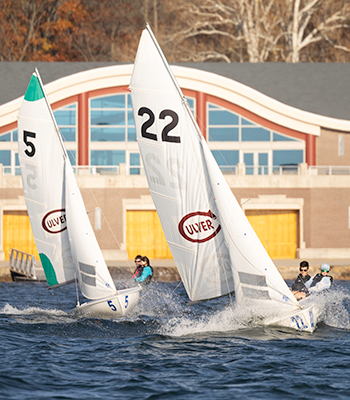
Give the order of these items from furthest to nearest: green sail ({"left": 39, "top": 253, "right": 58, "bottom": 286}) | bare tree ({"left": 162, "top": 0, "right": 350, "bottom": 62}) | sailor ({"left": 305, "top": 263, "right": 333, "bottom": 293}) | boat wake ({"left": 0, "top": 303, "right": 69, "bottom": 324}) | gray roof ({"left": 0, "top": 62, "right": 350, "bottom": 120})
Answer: bare tree ({"left": 162, "top": 0, "right": 350, "bottom": 62}) → gray roof ({"left": 0, "top": 62, "right": 350, "bottom": 120}) → green sail ({"left": 39, "top": 253, "right": 58, "bottom": 286}) → boat wake ({"left": 0, "top": 303, "right": 69, "bottom": 324}) → sailor ({"left": 305, "top": 263, "right": 333, "bottom": 293})

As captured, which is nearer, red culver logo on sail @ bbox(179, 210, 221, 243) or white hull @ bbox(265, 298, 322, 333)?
white hull @ bbox(265, 298, 322, 333)

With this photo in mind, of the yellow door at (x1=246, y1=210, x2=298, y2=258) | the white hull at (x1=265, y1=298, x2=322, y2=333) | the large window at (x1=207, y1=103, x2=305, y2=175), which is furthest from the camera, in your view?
the large window at (x1=207, y1=103, x2=305, y2=175)

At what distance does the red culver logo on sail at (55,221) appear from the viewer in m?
19.2

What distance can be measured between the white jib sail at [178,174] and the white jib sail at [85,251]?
112 inches

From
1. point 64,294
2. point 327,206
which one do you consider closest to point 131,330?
point 64,294

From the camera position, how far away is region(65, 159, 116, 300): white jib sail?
1792 cm

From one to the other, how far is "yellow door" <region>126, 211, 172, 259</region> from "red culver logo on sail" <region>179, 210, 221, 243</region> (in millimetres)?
18135

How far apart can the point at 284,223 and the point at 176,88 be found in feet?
65.3

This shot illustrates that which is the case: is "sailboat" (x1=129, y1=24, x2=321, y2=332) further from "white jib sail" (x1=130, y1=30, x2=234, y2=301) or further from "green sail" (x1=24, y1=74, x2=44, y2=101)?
"green sail" (x1=24, y1=74, x2=44, y2=101)

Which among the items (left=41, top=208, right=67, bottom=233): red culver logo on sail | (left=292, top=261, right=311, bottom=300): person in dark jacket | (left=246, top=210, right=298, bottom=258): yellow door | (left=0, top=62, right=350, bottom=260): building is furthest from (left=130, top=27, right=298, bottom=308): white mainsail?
(left=246, top=210, right=298, bottom=258): yellow door

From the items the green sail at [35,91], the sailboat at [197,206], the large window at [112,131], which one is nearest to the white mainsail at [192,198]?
the sailboat at [197,206]

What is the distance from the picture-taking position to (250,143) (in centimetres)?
3672

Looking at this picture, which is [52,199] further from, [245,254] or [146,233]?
[146,233]

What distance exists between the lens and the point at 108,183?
1315 inches
